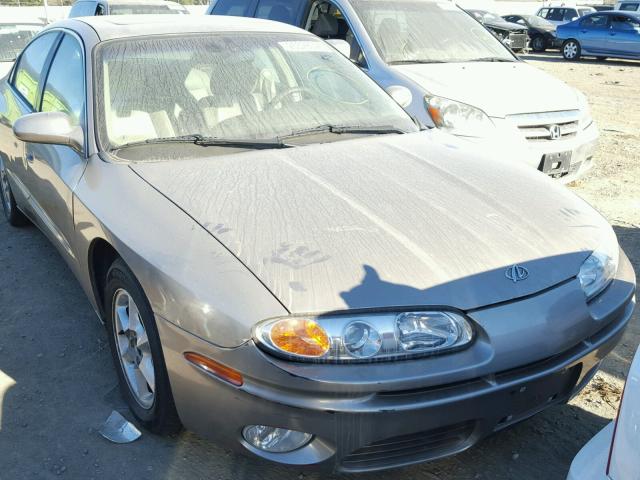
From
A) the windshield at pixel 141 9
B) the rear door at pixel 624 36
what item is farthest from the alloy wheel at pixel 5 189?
the rear door at pixel 624 36

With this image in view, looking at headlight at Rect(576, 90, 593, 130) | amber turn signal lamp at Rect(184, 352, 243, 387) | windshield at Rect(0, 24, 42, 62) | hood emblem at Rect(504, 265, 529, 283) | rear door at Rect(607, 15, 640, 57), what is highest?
hood emblem at Rect(504, 265, 529, 283)

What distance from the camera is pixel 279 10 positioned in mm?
6531

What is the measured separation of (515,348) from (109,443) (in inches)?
63.0

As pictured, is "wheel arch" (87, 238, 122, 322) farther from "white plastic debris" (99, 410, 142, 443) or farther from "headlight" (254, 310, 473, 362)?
"headlight" (254, 310, 473, 362)

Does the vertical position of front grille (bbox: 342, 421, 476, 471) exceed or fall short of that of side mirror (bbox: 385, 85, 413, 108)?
it falls short

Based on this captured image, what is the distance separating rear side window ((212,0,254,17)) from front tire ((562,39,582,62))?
554 inches

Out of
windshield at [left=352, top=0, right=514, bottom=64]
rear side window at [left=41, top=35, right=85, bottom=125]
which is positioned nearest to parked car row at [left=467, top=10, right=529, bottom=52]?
windshield at [left=352, top=0, right=514, bottom=64]

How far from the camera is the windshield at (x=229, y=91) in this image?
298 centimetres

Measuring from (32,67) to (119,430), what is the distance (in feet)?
8.37

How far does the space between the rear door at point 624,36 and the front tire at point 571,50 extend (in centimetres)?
109

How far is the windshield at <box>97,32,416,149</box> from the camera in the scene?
2.98 meters

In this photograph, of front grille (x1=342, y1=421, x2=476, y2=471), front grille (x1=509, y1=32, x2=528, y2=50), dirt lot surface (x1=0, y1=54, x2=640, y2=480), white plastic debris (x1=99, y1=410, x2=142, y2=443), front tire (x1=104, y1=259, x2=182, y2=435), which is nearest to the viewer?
front grille (x1=342, y1=421, x2=476, y2=471)

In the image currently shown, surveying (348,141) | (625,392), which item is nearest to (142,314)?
(348,141)

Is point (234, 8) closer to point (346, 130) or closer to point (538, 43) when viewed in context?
point (346, 130)
